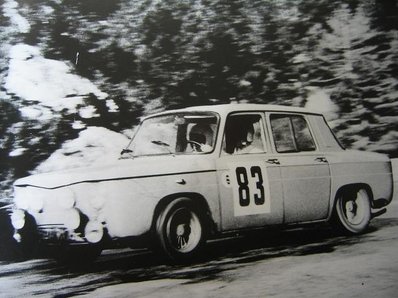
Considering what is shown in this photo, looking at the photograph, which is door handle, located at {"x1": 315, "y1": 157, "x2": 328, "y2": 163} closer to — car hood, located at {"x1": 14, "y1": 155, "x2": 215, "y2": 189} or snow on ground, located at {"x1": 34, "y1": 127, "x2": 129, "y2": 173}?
car hood, located at {"x1": 14, "y1": 155, "x2": 215, "y2": 189}

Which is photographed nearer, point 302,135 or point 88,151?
point 88,151

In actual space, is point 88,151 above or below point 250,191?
above

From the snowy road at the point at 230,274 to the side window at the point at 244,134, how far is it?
1.92ft

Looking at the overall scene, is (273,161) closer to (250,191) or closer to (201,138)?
(250,191)

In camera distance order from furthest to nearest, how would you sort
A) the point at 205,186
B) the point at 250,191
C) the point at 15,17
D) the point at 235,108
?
the point at 15,17, the point at 235,108, the point at 250,191, the point at 205,186

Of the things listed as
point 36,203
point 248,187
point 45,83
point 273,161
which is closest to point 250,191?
point 248,187

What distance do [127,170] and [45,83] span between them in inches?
32.9

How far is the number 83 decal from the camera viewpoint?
272 centimetres

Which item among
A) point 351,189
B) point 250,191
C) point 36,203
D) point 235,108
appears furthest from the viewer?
point 351,189

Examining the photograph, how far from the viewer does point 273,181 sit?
2.82 m

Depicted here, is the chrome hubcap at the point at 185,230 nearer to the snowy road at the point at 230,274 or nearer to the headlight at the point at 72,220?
the snowy road at the point at 230,274

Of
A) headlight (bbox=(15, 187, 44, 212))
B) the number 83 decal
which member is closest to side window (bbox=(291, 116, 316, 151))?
the number 83 decal

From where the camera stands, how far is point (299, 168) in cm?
292

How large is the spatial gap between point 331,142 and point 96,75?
1.56 m
